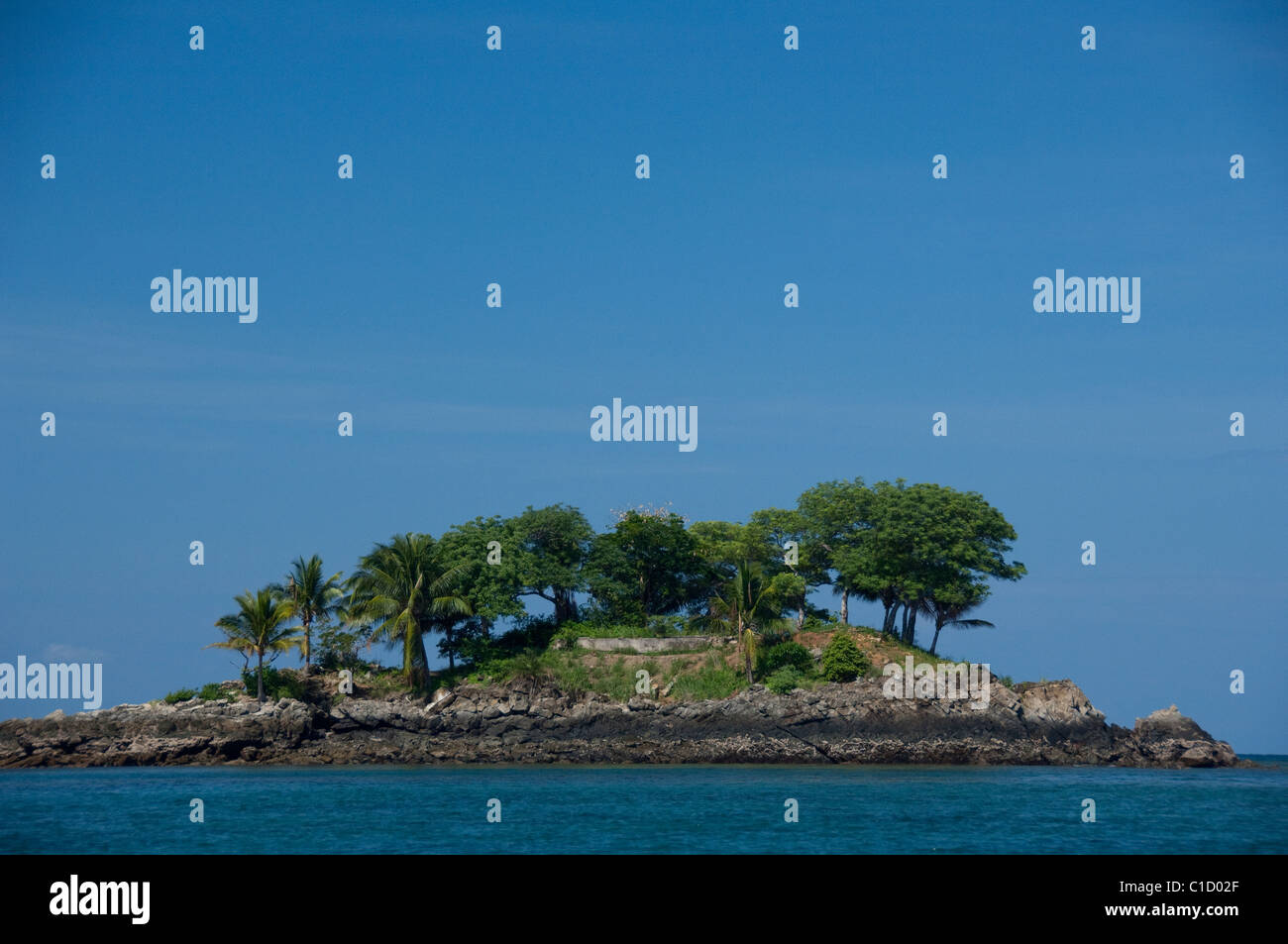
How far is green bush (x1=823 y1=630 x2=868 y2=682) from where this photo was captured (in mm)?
51469

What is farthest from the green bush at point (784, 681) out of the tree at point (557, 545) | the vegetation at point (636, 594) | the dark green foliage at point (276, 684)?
the dark green foliage at point (276, 684)

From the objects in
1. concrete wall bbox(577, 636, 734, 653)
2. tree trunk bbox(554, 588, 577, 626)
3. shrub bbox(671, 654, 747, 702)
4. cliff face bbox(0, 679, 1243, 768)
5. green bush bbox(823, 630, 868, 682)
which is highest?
tree trunk bbox(554, 588, 577, 626)

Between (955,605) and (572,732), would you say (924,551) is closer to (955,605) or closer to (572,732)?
(955,605)

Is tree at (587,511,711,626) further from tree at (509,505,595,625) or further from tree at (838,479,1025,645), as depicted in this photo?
tree at (838,479,1025,645)

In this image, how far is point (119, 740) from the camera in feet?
164

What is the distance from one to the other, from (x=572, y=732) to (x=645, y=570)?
12705 mm

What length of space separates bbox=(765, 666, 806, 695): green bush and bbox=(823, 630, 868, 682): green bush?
1288 mm

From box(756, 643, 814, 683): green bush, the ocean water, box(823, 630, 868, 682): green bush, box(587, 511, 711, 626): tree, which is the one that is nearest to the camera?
the ocean water

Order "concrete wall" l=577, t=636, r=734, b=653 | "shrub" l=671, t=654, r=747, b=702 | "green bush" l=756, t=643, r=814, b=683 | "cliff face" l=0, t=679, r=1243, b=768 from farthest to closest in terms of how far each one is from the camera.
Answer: "concrete wall" l=577, t=636, r=734, b=653 → "green bush" l=756, t=643, r=814, b=683 → "shrub" l=671, t=654, r=747, b=702 → "cliff face" l=0, t=679, r=1243, b=768

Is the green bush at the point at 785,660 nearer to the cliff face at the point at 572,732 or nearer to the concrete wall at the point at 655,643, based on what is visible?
the cliff face at the point at 572,732

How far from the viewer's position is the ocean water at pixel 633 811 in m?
27.4

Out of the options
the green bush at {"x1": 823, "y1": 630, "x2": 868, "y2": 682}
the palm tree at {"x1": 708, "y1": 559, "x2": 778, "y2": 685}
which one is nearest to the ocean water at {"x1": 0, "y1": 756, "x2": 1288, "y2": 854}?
the green bush at {"x1": 823, "y1": 630, "x2": 868, "y2": 682}

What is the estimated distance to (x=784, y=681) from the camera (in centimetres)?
5094
